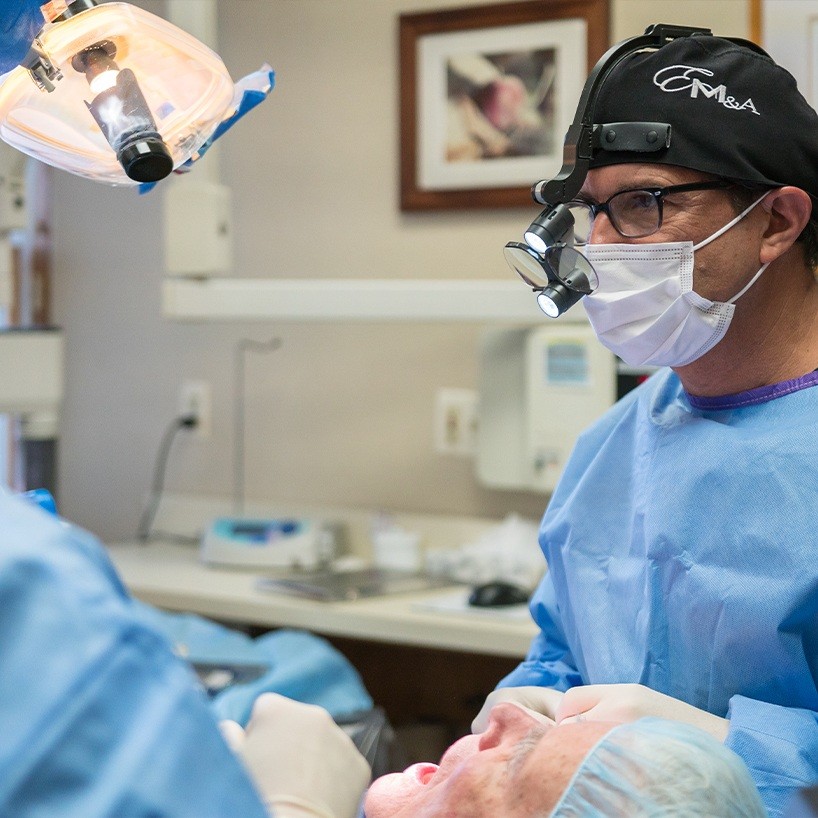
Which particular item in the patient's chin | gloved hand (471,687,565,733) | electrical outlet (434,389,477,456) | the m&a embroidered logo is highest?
the m&a embroidered logo

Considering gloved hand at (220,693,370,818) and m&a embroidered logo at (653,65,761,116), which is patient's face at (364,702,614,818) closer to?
gloved hand at (220,693,370,818)

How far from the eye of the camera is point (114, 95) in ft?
3.10

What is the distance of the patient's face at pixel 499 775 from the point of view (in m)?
0.84

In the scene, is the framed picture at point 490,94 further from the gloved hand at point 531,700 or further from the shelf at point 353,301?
the gloved hand at point 531,700

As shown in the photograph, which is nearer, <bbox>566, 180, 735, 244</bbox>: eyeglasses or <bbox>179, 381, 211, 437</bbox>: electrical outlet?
<bbox>566, 180, 735, 244</bbox>: eyeglasses

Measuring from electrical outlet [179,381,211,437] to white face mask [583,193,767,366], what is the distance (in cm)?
215

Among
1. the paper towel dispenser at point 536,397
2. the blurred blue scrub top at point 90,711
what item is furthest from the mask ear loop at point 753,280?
the paper towel dispenser at point 536,397

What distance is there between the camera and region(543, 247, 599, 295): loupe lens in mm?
1222

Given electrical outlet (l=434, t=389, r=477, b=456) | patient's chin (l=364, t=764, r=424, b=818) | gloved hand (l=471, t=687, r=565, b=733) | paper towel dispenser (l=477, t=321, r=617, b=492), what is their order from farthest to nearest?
electrical outlet (l=434, t=389, r=477, b=456)
paper towel dispenser (l=477, t=321, r=617, b=492)
gloved hand (l=471, t=687, r=565, b=733)
patient's chin (l=364, t=764, r=424, b=818)

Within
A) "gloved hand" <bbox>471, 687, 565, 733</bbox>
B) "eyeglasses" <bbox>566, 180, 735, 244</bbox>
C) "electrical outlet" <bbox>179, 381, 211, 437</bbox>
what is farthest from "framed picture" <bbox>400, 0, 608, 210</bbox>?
"gloved hand" <bbox>471, 687, 565, 733</bbox>

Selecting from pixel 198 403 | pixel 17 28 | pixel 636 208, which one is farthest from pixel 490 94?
pixel 17 28

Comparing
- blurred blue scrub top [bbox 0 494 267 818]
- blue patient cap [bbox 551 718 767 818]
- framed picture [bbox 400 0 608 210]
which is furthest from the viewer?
framed picture [bbox 400 0 608 210]

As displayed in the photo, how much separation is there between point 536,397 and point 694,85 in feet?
4.73

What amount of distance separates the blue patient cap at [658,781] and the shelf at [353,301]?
4.58ft
